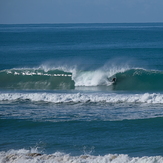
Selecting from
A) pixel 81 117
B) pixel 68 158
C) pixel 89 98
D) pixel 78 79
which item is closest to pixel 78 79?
pixel 78 79

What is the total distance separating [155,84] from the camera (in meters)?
24.7

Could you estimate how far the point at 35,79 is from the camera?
86.9ft

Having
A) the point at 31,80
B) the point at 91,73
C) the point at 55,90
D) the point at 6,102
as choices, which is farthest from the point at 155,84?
the point at 6,102

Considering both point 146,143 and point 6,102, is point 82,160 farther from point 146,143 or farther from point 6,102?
point 6,102

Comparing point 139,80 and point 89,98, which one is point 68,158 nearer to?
point 89,98

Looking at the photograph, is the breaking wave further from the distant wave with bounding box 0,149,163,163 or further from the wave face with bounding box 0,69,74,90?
the distant wave with bounding box 0,149,163,163

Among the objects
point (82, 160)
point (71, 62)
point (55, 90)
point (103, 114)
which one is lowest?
point (82, 160)

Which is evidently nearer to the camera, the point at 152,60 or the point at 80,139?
the point at 80,139

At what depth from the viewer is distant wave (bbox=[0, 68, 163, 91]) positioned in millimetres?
24578

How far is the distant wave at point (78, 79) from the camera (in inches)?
968

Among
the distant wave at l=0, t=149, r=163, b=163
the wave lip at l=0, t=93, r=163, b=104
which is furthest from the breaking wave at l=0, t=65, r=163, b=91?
the distant wave at l=0, t=149, r=163, b=163

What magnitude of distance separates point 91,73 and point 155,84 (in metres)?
4.39

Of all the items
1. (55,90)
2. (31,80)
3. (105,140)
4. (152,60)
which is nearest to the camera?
(105,140)

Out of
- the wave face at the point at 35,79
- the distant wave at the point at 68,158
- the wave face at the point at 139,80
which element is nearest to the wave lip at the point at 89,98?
the wave face at the point at 139,80
